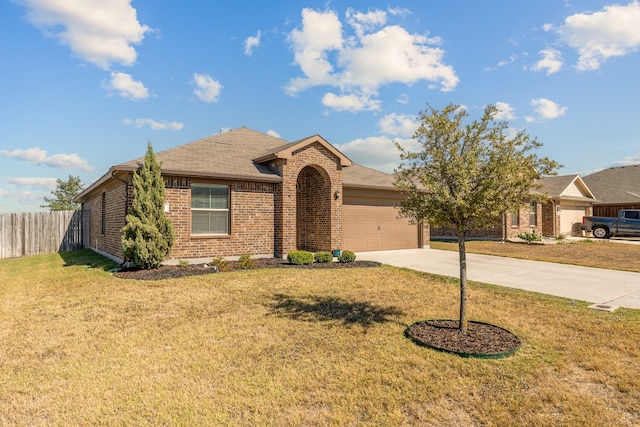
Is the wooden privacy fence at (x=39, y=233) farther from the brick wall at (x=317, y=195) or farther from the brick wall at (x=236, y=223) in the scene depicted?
the brick wall at (x=317, y=195)

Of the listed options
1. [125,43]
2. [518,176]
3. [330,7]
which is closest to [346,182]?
[330,7]

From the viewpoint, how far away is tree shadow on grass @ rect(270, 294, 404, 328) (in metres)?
5.92

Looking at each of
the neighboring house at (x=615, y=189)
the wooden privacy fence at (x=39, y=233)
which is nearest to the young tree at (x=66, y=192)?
the wooden privacy fence at (x=39, y=233)

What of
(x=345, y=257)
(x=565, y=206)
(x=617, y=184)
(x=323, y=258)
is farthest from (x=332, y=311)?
(x=617, y=184)

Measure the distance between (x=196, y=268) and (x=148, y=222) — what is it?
1.93m

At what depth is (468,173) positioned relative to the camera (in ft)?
15.5

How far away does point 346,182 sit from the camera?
47.3 feet

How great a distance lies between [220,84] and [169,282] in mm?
9699

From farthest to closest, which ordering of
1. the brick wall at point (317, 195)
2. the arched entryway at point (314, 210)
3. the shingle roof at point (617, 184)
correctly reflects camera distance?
the shingle roof at point (617, 184), the arched entryway at point (314, 210), the brick wall at point (317, 195)

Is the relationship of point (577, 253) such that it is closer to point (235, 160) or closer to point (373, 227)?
point (373, 227)

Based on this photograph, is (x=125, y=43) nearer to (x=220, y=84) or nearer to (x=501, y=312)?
(x=220, y=84)

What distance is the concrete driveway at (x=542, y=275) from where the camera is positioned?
7.59 metres

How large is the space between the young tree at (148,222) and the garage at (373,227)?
24.0 ft

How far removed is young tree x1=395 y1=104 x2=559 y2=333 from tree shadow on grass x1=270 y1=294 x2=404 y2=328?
1462 mm
